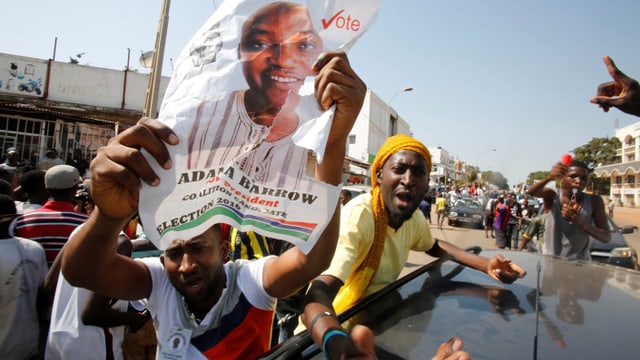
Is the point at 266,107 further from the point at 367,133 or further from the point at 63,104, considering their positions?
the point at 367,133

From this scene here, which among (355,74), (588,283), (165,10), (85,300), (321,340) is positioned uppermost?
(165,10)

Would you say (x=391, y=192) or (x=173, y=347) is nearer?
(x=173, y=347)

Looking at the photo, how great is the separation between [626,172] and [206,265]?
56.6 metres

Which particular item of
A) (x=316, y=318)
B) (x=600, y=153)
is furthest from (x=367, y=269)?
(x=600, y=153)

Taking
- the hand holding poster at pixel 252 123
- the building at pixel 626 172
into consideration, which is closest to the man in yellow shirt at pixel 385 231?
the hand holding poster at pixel 252 123

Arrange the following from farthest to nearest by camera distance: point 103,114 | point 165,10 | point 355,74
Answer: point 103,114
point 165,10
point 355,74

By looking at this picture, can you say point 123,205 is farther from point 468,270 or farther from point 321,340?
point 468,270

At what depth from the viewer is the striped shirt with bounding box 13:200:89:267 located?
2526mm

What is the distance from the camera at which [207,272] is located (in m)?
1.55

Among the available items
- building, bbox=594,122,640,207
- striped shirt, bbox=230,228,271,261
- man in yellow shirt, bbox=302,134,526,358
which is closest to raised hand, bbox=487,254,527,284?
man in yellow shirt, bbox=302,134,526,358

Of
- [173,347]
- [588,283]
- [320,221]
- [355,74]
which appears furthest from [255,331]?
[588,283]

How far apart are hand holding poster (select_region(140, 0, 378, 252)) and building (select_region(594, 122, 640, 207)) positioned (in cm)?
5370

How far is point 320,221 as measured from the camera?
1068mm

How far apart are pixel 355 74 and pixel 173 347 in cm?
129
